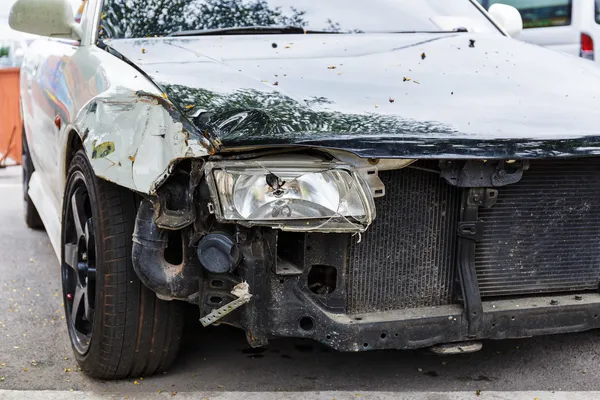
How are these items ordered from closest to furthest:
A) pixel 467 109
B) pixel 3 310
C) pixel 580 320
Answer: pixel 467 109, pixel 580 320, pixel 3 310

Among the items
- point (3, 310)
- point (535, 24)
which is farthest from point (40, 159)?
point (535, 24)

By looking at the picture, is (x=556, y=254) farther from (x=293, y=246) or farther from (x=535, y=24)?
(x=535, y=24)

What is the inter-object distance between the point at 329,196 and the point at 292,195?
0.12 meters

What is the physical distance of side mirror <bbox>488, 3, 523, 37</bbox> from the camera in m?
4.77

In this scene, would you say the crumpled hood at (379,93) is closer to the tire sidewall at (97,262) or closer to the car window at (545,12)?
the tire sidewall at (97,262)

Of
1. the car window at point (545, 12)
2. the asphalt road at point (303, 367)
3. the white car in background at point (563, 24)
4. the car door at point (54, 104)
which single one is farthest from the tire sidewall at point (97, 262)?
the car window at point (545, 12)

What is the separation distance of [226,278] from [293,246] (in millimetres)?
245

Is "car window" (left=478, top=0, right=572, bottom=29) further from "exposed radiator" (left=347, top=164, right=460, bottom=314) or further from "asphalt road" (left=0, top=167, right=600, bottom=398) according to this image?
"exposed radiator" (left=347, top=164, right=460, bottom=314)

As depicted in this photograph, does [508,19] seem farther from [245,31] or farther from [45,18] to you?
[45,18]

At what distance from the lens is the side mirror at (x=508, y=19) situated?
4.77 meters

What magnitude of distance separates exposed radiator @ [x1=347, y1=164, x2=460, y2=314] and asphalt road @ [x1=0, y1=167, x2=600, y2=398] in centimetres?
44

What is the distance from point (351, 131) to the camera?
283 cm

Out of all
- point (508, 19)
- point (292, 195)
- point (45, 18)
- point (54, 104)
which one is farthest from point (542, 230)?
point (45, 18)

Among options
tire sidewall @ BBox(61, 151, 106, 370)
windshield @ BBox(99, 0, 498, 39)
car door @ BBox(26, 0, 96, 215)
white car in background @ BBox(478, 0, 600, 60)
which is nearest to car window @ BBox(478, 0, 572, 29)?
white car in background @ BBox(478, 0, 600, 60)
